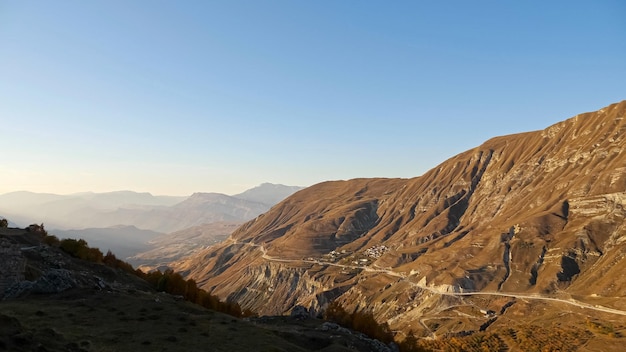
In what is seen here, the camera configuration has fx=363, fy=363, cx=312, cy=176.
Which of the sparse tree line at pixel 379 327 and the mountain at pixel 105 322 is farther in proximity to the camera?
the sparse tree line at pixel 379 327

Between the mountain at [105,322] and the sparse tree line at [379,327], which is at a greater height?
the mountain at [105,322]

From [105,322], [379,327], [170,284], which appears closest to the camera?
[105,322]

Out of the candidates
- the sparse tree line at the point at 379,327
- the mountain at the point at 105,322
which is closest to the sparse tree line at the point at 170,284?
the sparse tree line at the point at 379,327

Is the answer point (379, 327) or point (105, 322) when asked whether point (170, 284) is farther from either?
point (379, 327)

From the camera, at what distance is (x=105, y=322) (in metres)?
38.1

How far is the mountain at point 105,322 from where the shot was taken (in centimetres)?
3122

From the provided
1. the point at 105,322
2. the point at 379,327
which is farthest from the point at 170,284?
the point at 379,327

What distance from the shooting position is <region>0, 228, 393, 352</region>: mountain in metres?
31.2

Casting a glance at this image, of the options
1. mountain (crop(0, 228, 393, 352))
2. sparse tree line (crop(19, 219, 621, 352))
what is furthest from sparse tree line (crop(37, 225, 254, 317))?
mountain (crop(0, 228, 393, 352))

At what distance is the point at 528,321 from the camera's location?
174 meters

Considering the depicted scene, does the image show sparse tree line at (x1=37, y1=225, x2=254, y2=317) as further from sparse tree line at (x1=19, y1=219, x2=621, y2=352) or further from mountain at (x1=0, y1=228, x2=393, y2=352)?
mountain at (x1=0, y1=228, x2=393, y2=352)

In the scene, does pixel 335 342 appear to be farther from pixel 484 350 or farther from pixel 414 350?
pixel 484 350

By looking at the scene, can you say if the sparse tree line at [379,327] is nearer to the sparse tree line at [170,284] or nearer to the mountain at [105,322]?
the sparse tree line at [170,284]

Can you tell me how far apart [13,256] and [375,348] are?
5315 cm
